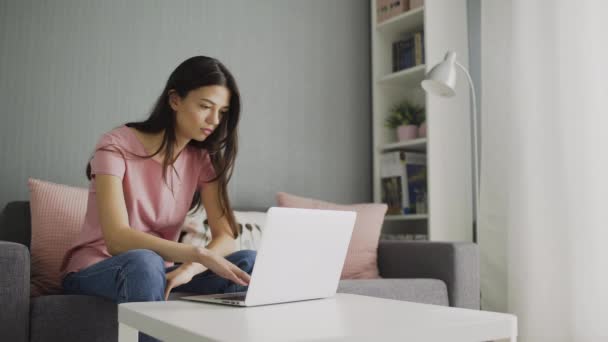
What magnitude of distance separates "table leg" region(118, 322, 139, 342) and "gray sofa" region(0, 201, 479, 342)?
1.34ft

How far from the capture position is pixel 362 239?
2355mm

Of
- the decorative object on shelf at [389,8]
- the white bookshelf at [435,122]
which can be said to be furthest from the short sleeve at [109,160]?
the decorative object on shelf at [389,8]

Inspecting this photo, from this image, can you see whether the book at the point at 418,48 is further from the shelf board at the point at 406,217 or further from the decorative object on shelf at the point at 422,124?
the shelf board at the point at 406,217

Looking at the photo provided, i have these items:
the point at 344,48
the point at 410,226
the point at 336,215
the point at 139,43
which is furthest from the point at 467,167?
the point at 336,215

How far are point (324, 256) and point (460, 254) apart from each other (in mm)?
1081

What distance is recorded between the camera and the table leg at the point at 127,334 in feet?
3.59

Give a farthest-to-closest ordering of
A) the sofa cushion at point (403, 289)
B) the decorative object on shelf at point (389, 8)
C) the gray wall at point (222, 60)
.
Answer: the decorative object on shelf at point (389, 8), the gray wall at point (222, 60), the sofa cushion at point (403, 289)

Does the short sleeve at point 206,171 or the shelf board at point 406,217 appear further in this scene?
the shelf board at point 406,217

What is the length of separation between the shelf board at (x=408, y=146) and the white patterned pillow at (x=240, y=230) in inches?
36.6

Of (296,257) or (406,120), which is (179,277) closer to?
(296,257)

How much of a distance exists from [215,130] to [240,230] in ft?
2.06

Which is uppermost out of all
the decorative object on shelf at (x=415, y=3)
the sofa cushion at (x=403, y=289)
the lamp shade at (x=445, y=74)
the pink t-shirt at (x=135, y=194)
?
the decorative object on shelf at (x=415, y=3)

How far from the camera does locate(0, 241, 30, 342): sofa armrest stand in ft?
4.50

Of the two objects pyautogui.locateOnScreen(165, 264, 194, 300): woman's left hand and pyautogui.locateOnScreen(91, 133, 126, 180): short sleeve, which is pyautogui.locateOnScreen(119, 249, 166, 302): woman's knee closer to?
pyautogui.locateOnScreen(165, 264, 194, 300): woman's left hand
